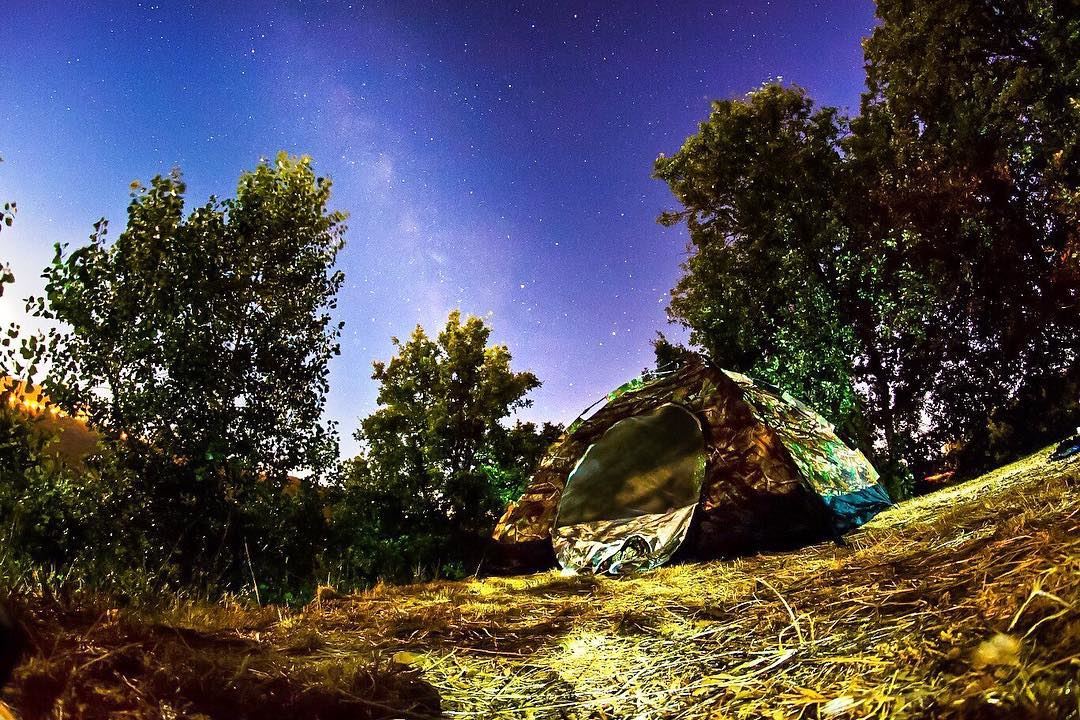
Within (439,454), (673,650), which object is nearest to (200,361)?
(439,454)

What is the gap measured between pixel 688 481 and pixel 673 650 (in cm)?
433

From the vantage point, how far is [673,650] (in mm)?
2416

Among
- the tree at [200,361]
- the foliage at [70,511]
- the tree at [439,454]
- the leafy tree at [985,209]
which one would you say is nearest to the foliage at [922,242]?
the leafy tree at [985,209]

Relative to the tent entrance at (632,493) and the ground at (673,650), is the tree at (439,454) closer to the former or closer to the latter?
the tent entrance at (632,493)

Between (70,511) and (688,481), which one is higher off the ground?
(70,511)

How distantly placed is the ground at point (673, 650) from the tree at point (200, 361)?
15.1ft

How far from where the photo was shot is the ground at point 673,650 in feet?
4.41

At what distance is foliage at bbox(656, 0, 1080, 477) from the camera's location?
428 inches

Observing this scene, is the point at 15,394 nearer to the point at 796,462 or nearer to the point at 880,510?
the point at 796,462

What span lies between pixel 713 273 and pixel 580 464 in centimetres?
934

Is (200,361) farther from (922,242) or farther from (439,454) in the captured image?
(922,242)

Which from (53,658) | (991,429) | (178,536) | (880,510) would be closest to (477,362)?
(178,536)

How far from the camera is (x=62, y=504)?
693 cm

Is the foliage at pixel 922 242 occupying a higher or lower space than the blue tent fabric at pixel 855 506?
higher
